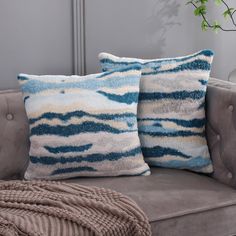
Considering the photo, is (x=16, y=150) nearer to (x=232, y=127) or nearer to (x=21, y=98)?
(x=21, y=98)

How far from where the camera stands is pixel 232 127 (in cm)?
174

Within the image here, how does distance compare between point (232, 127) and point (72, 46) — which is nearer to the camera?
point (232, 127)

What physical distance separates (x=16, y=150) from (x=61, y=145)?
0.21m

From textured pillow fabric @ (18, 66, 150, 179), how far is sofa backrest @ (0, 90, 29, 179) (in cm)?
8

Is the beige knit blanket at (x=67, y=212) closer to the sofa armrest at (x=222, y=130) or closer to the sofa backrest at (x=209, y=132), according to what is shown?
the sofa backrest at (x=209, y=132)

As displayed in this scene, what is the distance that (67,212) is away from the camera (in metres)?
1.40

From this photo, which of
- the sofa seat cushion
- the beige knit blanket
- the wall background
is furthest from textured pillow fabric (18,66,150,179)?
the wall background

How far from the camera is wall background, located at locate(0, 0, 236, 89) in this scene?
→ 214 centimetres

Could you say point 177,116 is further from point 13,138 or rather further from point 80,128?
point 13,138

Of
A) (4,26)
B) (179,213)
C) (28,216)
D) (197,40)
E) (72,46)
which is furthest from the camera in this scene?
(197,40)

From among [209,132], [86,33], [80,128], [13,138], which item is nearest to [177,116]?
[209,132]

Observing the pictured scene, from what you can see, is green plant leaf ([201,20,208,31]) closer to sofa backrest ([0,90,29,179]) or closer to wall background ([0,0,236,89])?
wall background ([0,0,236,89])

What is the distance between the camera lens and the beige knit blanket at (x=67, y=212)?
1347 mm

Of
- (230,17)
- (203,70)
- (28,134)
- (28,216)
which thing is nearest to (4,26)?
(28,134)
